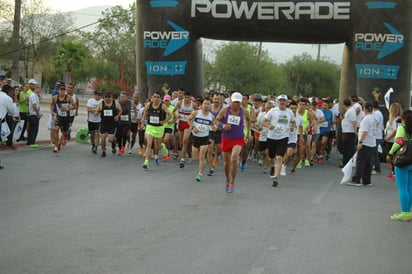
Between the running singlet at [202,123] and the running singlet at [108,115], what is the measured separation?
325 cm

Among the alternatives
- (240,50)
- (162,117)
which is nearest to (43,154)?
(162,117)

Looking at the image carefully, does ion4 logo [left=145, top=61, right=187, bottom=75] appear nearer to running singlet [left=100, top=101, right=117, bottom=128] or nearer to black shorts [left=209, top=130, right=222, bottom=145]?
running singlet [left=100, top=101, right=117, bottom=128]

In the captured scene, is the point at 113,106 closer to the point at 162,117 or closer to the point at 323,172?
the point at 162,117

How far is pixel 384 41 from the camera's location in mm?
17422

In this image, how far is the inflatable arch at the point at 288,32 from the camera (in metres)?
17.5

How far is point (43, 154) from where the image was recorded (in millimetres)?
15523

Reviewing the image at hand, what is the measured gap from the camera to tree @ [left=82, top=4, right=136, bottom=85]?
63978 mm

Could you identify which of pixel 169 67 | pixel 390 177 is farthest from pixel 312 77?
pixel 390 177

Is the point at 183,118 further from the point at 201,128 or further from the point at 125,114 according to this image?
the point at 201,128

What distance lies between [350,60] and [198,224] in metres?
12.0

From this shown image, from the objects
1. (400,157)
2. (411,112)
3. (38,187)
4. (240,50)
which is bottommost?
(38,187)

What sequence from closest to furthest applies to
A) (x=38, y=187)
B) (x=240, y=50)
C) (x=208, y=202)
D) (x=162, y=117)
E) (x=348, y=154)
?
1. (x=208, y=202)
2. (x=38, y=187)
3. (x=162, y=117)
4. (x=348, y=154)
5. (x=240, y=50)

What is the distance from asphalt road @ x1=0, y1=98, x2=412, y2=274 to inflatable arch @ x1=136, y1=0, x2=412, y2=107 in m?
5.81

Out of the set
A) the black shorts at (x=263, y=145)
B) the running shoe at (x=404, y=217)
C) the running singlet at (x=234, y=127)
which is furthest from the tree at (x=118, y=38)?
the running shoe at (x=404, y=217)
